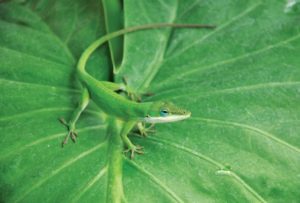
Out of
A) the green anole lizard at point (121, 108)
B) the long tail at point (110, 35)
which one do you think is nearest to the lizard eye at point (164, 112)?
the green anole lizard at point (121, 108)

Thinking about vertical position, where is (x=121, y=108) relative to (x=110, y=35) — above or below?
below

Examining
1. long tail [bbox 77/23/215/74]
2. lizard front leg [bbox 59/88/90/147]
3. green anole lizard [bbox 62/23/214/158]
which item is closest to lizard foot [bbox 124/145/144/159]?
green anole lizard [bbox 62/23/214/158]

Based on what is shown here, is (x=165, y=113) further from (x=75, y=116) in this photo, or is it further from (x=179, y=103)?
(x=75, y=116)

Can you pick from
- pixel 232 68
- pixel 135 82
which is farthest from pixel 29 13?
pixel 232 68

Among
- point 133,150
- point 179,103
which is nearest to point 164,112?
point 179,103

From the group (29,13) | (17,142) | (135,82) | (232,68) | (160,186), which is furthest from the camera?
(29,13)

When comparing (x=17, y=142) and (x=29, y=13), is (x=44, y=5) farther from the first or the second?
(x=17, y=142)
